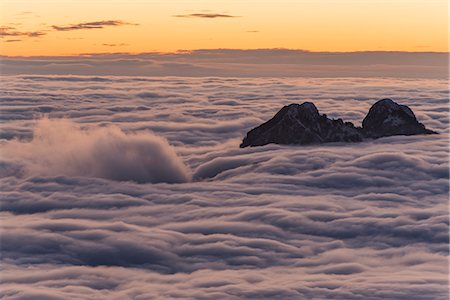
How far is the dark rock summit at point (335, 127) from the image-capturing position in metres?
97.0

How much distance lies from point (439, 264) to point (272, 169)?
144 ft

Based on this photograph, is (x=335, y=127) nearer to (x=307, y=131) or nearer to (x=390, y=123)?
(x=307, y=131)

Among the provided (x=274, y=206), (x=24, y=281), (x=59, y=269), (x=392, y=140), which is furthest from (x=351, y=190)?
(x=24, y=281)

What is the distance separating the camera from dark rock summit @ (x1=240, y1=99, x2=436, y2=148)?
9700 centimetres

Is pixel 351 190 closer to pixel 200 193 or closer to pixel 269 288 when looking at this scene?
pixel 200 193

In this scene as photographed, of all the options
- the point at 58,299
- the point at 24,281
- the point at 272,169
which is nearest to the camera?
the point at 58,299

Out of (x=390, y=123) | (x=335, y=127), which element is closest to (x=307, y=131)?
(x=335, y=127)

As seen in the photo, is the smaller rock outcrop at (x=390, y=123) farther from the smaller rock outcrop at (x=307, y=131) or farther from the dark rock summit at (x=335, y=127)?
the smaller rock outcrop at (x=307, y=131)

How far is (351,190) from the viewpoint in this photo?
7531 centimetres

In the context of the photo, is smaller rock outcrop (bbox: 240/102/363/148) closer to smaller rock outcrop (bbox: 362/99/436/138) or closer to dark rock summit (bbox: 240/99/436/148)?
dark rock summit (bbox: 240/99/436/148)

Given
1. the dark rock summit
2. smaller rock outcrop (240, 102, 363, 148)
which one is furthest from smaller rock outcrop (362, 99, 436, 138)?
smaller rock outcrop (240, 102, 363, 148)

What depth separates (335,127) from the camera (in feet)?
331

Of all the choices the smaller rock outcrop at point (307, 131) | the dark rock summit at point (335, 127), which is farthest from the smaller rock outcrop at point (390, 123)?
the smaller rock outcrop at point (307, 131)

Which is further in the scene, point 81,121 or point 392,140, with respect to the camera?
point 81,121
